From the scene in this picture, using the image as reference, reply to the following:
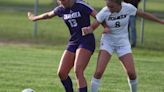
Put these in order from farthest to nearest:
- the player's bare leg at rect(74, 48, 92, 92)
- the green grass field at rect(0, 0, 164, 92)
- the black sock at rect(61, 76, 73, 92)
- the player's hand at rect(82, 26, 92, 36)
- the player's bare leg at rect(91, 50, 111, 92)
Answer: the green grass field at rect(0, 0, 164, 92) < the black sock at rect(61, 76, 73, 92) < the player's bare leg at rect(91, 50, 111, 92) < the player's bare leg at rect(74, 48, 92, 92) < the player's hand at rect(82, 26, 92, 36)

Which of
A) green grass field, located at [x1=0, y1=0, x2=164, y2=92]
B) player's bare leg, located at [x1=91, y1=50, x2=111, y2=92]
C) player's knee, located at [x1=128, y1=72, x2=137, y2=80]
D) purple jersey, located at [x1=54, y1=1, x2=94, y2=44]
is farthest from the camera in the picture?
green grass field, located at [x1=0, y1=0, x2=164, y2=92]

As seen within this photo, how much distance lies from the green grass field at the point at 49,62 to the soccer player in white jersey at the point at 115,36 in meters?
1.83

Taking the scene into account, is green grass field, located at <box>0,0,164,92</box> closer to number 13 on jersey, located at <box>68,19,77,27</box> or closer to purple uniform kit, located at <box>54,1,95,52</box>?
purple uniform kit, located at <box>54,1,95,52</box>

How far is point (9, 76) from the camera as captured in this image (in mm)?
14102

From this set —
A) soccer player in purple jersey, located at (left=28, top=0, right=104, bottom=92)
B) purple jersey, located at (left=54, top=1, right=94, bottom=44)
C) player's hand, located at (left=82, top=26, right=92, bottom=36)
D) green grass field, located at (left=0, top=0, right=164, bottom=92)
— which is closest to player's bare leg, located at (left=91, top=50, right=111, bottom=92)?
soccer player in purple jersey, located at (left=28, top=0, right=104, bottom=92)

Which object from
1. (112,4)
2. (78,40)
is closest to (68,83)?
(78,40)

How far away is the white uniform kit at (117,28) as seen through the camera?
10.6 m

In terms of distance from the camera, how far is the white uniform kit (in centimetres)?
1062

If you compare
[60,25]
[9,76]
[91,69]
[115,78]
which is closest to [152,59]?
[91,69]

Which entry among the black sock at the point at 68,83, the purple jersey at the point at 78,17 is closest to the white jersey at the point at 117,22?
the purple jersey at the point at 78,17

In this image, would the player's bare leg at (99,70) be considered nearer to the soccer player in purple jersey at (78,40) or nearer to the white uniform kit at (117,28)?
the white uniform kit at (117,28)

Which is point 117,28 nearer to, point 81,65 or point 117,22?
point 117,22

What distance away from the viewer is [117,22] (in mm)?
10617

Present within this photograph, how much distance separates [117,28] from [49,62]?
6.75 meters
